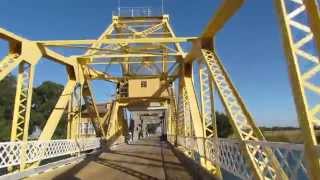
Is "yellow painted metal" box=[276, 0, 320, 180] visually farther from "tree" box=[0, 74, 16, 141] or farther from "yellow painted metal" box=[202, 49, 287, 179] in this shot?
"tree" box=[0, 74, 16, 141]

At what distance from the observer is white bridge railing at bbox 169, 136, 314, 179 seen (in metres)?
5.77

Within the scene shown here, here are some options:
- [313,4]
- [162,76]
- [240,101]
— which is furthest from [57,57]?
[313,4]

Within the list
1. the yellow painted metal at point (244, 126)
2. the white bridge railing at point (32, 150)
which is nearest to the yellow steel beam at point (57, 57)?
the white bridge railing at point (32, 150)

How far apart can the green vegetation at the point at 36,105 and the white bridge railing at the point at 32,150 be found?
27.4 meters

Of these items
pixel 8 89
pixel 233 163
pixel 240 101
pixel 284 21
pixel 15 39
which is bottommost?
pixel 233 163

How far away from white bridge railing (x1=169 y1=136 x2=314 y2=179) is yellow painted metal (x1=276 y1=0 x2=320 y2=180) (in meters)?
0.28

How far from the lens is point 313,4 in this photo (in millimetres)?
5516

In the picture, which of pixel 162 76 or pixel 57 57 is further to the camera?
pixel 162 76

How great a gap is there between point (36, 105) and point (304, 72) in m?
63.8

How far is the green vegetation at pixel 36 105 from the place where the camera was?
53078mm

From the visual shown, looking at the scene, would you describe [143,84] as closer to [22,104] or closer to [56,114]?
[56,114]

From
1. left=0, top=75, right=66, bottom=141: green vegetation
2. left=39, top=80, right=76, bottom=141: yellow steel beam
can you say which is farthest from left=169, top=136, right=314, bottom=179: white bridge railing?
left=0, top=75, right=66, bottom=141: green vegetation

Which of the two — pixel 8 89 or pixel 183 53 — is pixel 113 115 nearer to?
pixel 183 53

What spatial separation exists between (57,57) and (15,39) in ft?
15.5
